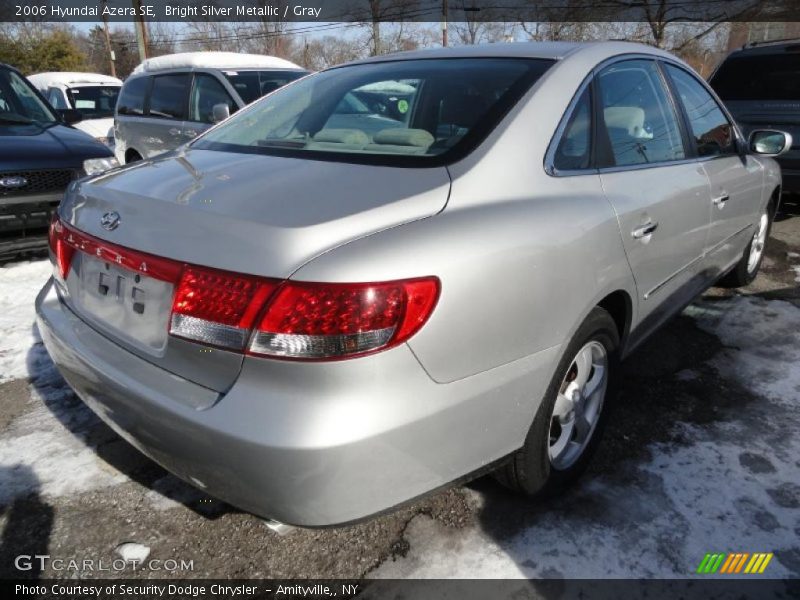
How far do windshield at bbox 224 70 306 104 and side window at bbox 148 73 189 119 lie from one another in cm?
64

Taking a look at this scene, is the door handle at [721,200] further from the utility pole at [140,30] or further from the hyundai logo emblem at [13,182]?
the utility pole at [140,30]

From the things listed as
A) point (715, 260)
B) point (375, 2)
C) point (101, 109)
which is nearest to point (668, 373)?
point (715, 260)

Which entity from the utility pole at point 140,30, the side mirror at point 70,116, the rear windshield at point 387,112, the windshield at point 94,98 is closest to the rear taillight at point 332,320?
the rear windshield at point 387,112

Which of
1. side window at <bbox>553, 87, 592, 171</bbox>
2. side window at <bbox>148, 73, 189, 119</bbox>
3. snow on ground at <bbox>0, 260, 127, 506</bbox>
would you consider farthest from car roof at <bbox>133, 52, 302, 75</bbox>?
side window at <bbox>553, 87, 592, 171</bbox>

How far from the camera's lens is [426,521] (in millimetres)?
2148

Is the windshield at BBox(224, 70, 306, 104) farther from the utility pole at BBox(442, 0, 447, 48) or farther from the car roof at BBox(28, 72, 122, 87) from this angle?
the utility pole at BBox(442, 0, 447, 48)

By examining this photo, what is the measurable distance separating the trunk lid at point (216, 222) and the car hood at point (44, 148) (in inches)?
118

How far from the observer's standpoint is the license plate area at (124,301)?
1.64 meters

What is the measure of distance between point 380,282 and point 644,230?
1337 millimetres

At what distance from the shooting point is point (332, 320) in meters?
1.41

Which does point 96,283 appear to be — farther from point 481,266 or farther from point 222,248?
point 481,266

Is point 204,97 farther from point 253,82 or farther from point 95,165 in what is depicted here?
point 95,165

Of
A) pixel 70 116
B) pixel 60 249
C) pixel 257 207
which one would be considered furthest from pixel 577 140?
pixel 70 116

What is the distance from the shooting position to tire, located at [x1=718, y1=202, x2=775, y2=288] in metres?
4.30
